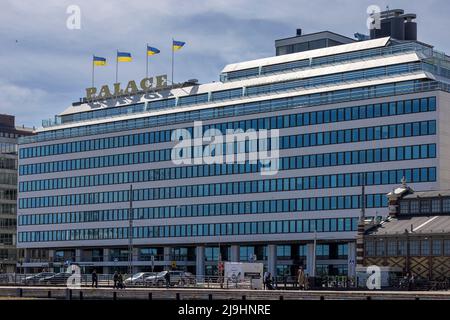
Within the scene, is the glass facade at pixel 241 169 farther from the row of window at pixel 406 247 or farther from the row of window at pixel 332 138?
the row of window at pixel 406 247

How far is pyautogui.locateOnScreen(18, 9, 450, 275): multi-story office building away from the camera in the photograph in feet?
380

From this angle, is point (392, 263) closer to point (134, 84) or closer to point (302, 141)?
point (302, 141)

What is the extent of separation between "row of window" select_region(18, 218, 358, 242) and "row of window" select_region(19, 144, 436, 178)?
747 cm

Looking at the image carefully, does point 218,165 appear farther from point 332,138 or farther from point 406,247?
point 406,247

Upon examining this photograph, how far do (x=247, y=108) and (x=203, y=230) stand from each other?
19.1 metres

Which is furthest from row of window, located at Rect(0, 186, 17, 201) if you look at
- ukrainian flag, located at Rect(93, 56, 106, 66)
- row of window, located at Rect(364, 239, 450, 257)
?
row of window, located at Rect(364, 239, 450, 257)

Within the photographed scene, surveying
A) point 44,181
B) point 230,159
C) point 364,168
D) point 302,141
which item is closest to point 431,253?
point 364,168

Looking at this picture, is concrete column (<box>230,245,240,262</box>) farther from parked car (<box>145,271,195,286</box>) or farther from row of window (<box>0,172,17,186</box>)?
row of window (<box>0,172,17,186</box>)

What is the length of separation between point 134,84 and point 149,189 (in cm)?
1937

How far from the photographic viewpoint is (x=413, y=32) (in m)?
134

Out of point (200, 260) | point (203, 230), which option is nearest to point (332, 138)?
point (203, 230)

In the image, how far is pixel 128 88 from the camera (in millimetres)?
152000

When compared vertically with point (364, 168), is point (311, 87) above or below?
above

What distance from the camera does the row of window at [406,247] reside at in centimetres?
8244
